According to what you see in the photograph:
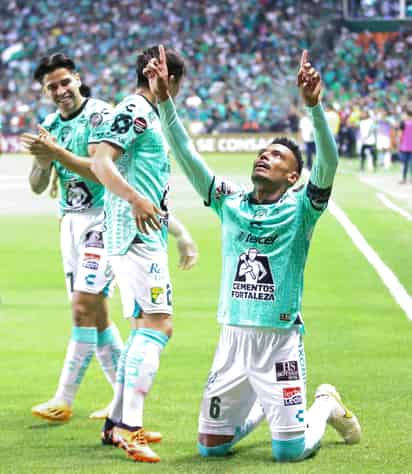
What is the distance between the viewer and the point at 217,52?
5666 cm

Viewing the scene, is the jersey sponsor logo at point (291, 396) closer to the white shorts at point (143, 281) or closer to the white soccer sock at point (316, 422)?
the white soccer sock at point (316, 422)

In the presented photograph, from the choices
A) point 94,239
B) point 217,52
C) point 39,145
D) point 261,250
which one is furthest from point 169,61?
point 217,52

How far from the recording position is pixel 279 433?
684cm

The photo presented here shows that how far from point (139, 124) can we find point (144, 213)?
73cm

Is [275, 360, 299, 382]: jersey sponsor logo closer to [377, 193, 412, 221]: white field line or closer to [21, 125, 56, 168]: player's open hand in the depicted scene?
[21, 125, 56, 168]: player's open hand

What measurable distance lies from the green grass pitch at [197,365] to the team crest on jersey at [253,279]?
0.97m

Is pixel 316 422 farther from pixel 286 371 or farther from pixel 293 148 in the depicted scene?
pixel 293 148

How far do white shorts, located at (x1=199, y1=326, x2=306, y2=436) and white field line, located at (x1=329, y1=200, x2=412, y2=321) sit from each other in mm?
5661

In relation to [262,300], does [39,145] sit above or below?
above

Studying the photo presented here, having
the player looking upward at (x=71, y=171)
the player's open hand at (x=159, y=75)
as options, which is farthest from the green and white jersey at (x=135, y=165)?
the player's open hand at (x=159, y=75)

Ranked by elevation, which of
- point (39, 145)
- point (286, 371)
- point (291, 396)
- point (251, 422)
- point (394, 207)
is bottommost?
point (394, 207)

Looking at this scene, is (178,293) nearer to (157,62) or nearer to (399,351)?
(399,351)

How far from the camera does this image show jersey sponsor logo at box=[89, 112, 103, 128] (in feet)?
26.1

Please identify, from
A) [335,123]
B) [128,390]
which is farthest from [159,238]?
[335,123]
